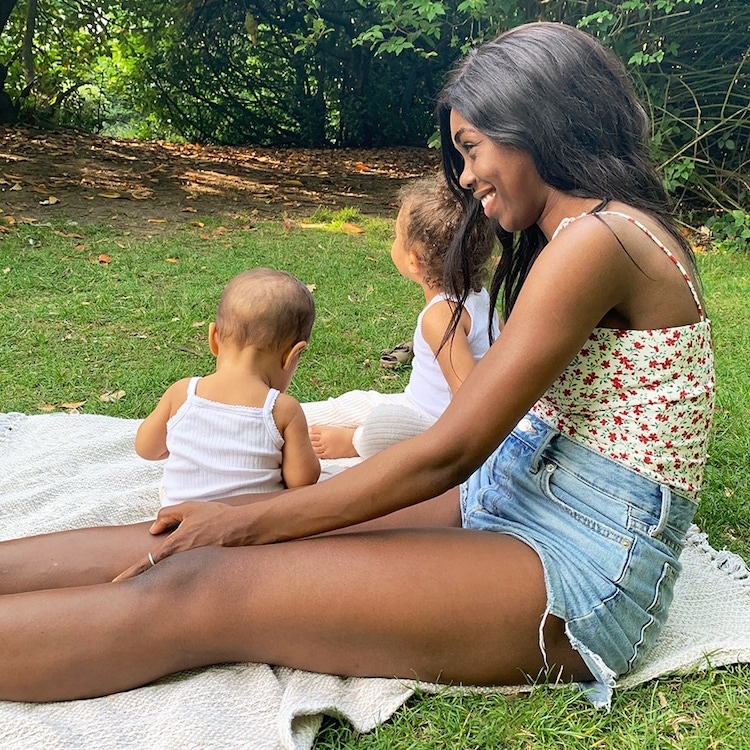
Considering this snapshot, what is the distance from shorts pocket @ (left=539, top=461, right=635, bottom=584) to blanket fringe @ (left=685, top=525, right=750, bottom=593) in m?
0.79

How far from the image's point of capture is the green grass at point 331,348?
6.19ft

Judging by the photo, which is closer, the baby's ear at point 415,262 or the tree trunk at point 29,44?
the baby's ear at point 415,262

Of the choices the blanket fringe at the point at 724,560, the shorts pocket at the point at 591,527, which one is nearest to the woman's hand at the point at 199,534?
the shorts pocket at the point at 591,527

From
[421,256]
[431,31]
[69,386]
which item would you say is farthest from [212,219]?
[421,256]

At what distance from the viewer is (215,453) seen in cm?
225

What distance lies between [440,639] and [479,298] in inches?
59.5

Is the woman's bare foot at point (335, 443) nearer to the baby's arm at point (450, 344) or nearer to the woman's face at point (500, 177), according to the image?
the baby's arm at point (450, 344)

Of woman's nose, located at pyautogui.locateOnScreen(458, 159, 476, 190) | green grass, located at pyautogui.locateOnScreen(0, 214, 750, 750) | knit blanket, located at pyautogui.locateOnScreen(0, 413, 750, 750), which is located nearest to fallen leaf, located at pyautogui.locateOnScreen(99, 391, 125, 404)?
green grass, located at pyautogui.locateOnScreen(0, 214, 750, 750)

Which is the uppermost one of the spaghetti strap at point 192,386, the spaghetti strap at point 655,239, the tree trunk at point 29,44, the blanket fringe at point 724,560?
the tree trunk at point 29,44

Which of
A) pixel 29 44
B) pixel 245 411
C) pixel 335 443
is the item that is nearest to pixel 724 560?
pixel 335 443

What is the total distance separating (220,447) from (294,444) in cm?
20

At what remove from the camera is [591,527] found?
1880 mm

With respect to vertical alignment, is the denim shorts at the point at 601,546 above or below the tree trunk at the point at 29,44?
below

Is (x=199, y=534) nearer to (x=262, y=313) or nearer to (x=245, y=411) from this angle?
(x=245, y=411)
